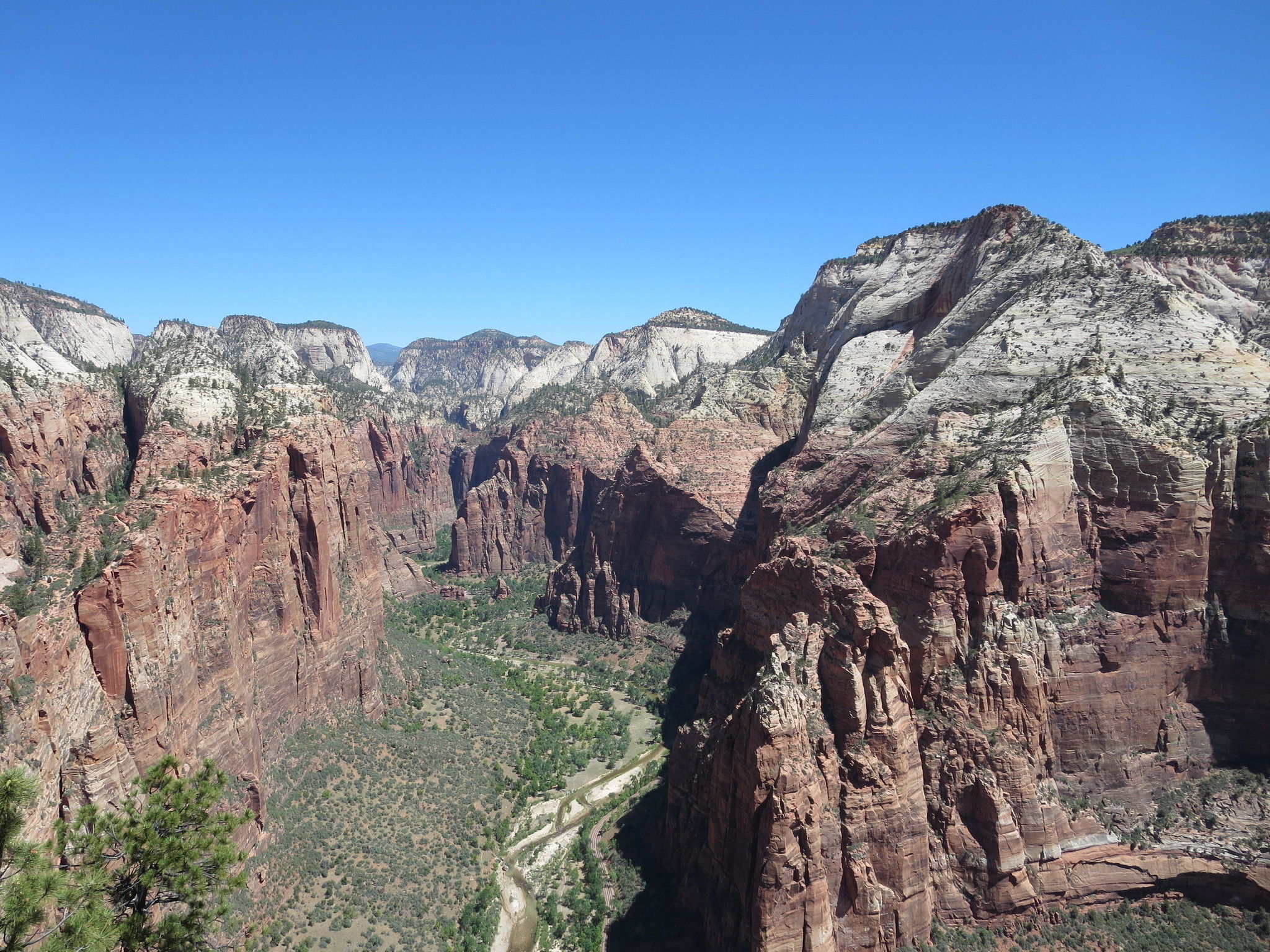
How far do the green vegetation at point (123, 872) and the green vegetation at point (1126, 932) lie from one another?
30.7 metres

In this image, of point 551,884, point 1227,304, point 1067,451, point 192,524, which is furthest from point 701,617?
point 1227,304

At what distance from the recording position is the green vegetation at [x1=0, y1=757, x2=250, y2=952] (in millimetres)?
14836

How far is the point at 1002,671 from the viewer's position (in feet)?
121

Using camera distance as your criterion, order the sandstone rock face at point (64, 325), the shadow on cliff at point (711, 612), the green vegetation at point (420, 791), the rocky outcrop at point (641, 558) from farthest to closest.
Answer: the sandstone rock face at point (64, 325), the rocky outcrop at point (641, 558), the shadow on cliff at point (711, 612), the green vegetation at point (420, 791)

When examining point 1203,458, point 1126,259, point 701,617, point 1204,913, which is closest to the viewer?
point 1204,913

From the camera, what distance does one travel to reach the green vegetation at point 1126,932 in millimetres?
33125

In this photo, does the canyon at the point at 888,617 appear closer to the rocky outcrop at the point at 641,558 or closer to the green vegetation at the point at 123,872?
the green vegetation at the point at 123,872

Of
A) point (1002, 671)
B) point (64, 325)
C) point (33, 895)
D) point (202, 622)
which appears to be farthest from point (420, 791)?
point (64, 325)

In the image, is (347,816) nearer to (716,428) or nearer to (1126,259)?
(716,428)

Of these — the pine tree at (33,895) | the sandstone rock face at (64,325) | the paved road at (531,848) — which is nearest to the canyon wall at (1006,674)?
the paved road at (531,848)

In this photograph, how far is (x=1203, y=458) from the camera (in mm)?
38469

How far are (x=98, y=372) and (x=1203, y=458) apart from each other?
270 ft

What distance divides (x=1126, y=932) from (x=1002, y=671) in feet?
41.6

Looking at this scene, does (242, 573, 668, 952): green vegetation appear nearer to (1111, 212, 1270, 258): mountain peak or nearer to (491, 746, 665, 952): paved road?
(491, 746, 665, 952): paved road
